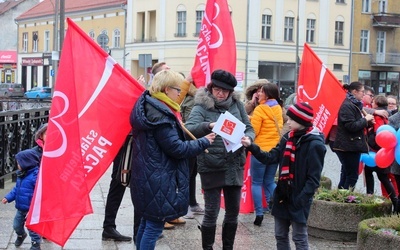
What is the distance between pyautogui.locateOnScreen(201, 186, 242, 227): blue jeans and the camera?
254 inches

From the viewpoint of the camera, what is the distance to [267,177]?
28.0 feet

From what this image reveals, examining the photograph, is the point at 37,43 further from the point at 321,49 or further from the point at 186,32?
the point at 321,49

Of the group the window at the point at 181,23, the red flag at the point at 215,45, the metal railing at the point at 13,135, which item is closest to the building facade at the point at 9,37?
the window at the point at 181,23

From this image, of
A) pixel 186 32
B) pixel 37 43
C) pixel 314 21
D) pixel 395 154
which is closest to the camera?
pixel 395 154

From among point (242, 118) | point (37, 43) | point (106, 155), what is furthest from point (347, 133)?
point (37, 43)

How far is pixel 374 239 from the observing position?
6117 mm

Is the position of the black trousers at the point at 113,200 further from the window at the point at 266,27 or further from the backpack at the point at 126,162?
the window at the point at 266,27

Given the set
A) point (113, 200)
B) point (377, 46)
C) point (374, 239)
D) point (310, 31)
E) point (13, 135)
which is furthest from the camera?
point (377, 46)

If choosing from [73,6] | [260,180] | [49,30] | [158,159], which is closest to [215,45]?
[260,180]

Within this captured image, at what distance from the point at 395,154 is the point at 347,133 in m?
1.29

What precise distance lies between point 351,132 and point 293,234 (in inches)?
125

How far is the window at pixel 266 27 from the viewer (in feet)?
166

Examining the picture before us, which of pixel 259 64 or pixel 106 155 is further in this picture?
pixel 259 64

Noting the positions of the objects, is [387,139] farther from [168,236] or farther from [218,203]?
[168,236]
